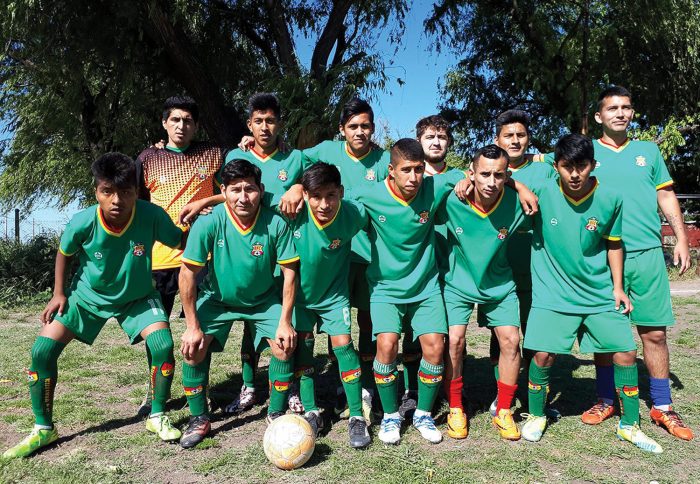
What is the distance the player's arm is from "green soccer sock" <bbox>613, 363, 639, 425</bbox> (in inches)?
36.4

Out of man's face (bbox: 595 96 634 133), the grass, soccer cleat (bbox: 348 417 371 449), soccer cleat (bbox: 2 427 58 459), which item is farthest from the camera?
man's face (bbox: 595 96 634 133)

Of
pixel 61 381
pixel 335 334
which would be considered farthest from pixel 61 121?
pixel 335 334

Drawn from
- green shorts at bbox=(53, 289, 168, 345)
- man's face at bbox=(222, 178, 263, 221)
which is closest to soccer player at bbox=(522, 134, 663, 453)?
man's face at bbox=(222, 178, 263, 221)

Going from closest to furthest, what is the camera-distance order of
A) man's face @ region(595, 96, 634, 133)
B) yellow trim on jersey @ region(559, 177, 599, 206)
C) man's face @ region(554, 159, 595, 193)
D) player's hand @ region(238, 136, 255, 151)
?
man's face @ region(554, 159, 595, 193) → yellow trim on jersey @ region(559, 177, 599, 206) → man's face @ region(595, 96, 634, 133) → player's hand @ region(238, 136, 255, 151)

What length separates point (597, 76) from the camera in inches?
538

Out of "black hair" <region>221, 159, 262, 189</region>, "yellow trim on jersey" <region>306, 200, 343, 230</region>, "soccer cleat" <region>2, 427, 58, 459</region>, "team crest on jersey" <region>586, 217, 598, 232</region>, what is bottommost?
"soccer cleat" <region>2, 427, 58, 459</region>

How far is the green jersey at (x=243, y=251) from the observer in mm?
3963

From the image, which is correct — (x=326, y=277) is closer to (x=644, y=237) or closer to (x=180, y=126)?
(x=180, y=126)

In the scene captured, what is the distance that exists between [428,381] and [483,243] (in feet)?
3.28

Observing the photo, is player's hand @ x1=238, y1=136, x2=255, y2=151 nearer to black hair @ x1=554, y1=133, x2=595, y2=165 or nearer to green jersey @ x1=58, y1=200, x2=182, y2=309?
green jersey @ x1=58, y1=200, x2=182, y2=309

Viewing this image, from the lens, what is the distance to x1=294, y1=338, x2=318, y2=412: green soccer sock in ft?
13.5

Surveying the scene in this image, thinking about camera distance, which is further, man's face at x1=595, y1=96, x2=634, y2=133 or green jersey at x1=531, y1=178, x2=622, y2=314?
man's face at x1=595, y1=96, x2=634, y2=133

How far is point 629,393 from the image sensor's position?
3.90 meters

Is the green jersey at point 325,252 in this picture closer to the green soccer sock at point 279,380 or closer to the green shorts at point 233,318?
the green shorts at point 233,318
